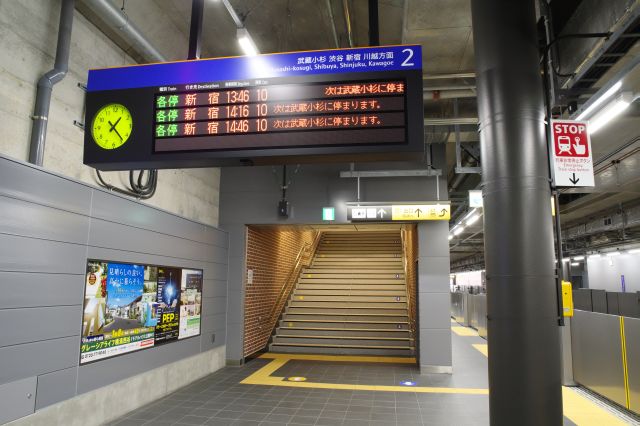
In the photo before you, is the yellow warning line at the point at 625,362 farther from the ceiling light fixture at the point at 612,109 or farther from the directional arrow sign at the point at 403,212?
the directional arrow sign at the point at 403,212

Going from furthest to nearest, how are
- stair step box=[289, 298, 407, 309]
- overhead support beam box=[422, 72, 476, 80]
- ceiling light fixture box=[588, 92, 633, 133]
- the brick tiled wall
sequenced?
stair step box=[289, 298, 407, 309] < the brick tiled wall < overhead support beam box=[422, 72, 476, 80] < ceiling light fixture box=[588, 92, 633, 133]

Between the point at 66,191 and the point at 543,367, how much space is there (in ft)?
14.5

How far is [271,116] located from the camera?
3312mm

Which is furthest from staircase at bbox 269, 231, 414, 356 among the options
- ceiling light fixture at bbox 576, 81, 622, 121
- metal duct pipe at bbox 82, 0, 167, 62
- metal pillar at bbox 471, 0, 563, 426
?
metal pillar at bbox 471, 0, 563, 426

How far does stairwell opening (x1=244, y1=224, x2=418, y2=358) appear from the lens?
9.58m

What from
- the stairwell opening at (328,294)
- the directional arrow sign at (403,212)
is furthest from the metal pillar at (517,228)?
the stairwell opening at (328,294)

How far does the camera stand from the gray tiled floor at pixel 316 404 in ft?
17.2

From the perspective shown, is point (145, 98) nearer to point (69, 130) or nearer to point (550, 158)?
point (69, 130)

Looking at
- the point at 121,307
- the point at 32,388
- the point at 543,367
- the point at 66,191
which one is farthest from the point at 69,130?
the point at 543,367

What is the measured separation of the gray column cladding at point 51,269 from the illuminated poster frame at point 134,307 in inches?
4.8

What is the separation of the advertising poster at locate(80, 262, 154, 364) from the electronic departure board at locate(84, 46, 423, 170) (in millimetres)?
1937

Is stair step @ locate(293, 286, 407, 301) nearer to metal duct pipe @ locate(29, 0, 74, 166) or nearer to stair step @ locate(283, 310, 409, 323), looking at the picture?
stair step @ locate(283, 310, 409, 323)

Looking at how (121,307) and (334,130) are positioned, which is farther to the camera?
(121,307)

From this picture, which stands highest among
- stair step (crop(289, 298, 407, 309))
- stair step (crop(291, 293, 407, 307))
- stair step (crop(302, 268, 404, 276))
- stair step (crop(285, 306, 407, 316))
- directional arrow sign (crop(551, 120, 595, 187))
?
directional arrow sign (crop(551, 120, 595, 187))
